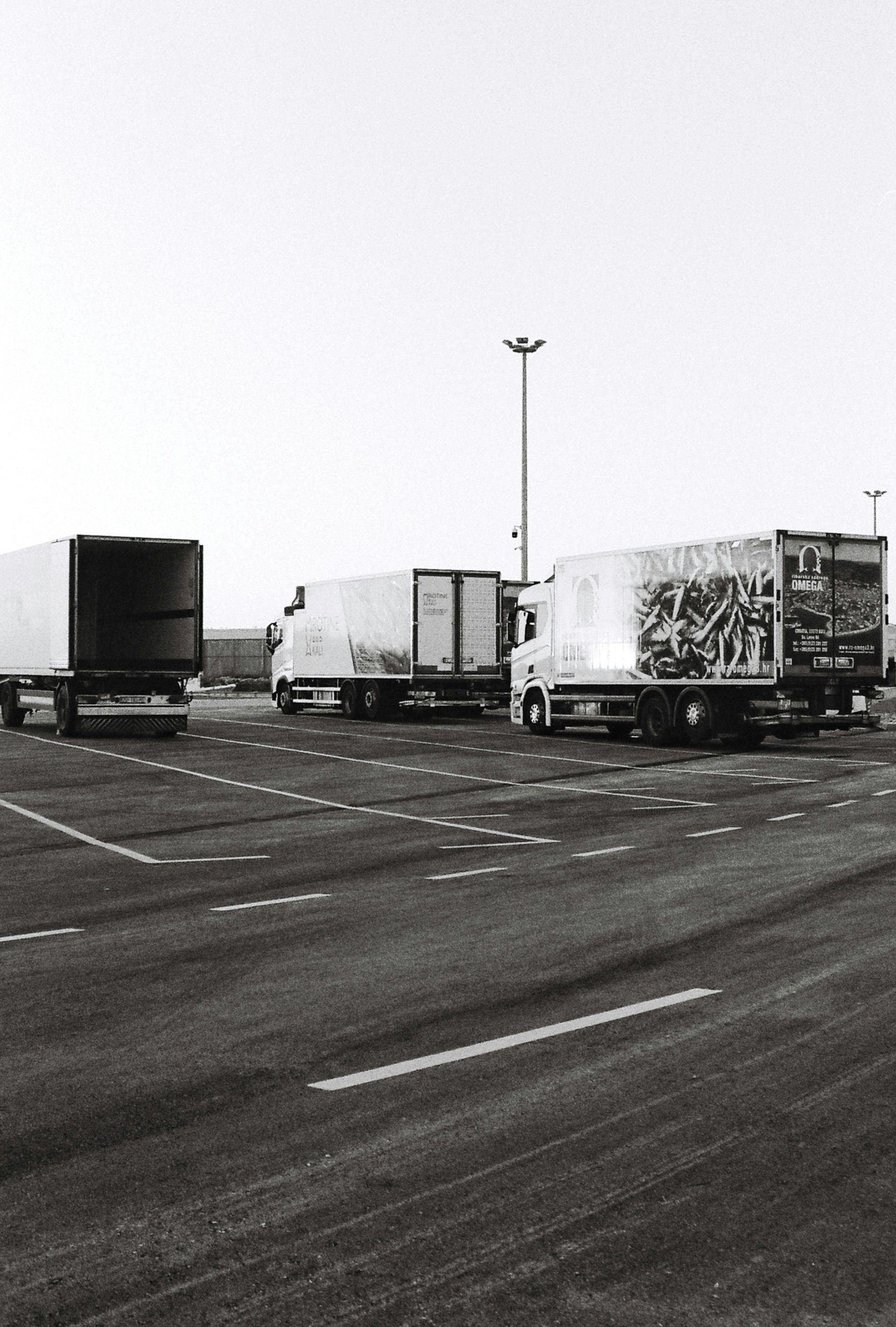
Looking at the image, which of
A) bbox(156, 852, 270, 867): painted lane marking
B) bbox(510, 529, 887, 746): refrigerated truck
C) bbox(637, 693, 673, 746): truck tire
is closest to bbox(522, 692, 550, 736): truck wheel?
bbox(510, 529, 887, 746): refrigerated truck

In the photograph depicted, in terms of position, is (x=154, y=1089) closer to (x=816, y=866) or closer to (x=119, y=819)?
(x=816, y=866)

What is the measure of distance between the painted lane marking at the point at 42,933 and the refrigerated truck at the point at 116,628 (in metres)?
18.9

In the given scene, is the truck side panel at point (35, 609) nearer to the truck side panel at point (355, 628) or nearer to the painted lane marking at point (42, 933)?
the truck side panel at point (355, 628)

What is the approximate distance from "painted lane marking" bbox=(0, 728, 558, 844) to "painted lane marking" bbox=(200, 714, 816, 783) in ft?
16.4

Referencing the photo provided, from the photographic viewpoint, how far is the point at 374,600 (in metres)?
36.1

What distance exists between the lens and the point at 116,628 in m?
29.3

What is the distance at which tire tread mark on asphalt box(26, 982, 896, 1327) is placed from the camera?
3744 millimetres

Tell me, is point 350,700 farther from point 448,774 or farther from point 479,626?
point 448,774

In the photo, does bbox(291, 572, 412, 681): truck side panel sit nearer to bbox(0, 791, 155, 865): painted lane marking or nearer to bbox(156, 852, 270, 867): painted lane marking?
bbox(0, 791, 155, 865): painted lane marking

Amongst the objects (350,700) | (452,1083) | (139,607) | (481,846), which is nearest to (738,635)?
(139,607)

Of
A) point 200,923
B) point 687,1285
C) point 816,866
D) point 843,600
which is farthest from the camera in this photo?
point 843,600

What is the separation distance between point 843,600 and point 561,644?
20.8 ft

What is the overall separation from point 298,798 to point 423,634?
1691 cm

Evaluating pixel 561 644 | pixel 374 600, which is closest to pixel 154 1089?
pixel 561 644
